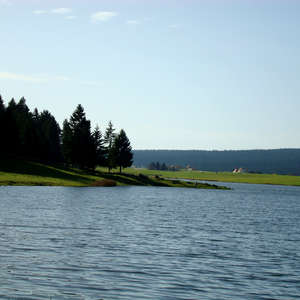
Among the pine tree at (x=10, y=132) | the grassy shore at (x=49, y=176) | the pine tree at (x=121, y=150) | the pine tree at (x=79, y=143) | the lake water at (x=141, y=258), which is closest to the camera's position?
the lake water at (x=141, y=258)

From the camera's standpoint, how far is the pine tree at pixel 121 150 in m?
140

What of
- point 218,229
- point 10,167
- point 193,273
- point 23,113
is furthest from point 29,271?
point 23,113

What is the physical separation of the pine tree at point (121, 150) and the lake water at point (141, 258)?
92602mm

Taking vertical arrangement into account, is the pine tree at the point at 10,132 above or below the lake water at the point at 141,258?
above

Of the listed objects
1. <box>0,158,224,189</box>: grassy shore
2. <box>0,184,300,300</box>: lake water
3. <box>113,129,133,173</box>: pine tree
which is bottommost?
<box>0,184,300,300</box>: lake water

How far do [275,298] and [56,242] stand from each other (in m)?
15.4

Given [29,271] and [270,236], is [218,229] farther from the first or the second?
[29,271]

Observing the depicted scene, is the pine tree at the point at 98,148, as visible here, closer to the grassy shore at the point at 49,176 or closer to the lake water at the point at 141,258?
the grassy shore at the point at 49,176

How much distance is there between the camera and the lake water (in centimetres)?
2056

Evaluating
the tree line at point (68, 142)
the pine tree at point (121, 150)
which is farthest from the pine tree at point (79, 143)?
the pine tree at point (121, 150)

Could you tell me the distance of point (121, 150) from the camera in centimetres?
14138

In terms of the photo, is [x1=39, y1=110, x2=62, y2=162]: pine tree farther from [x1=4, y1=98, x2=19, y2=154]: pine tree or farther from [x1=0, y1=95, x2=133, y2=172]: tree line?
[x1=4, y1=98, x2=19, y2=154]: pine tree

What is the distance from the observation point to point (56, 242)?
30969mm

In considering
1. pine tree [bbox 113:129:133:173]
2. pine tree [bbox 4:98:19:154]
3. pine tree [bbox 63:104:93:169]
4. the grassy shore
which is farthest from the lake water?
pine tree [bbox 113:129:133:173]
